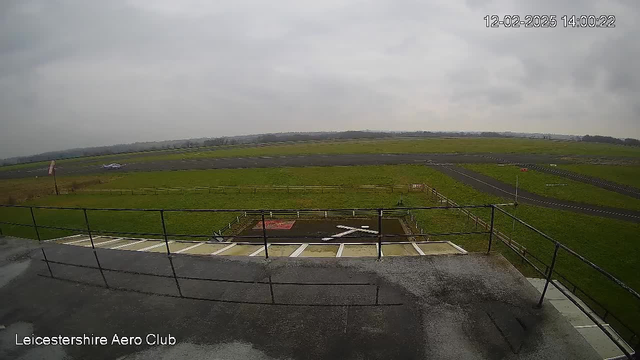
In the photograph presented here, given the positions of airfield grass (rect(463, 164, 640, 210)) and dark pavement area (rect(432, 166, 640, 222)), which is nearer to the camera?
dark pavement area (rect(432, 166, 640, 222))

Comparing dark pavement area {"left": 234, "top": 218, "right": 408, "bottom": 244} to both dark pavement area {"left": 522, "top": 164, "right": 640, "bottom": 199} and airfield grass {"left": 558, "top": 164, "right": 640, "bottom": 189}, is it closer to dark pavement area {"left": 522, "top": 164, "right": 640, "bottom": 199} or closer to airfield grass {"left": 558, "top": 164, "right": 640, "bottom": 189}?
dark pavement area {"left": 522, "top": 164, "right": 640, "bottom": 199}

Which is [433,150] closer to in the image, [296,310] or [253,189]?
[253,189]

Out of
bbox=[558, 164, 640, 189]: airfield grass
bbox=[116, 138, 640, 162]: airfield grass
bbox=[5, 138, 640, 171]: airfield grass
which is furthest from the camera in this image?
bbox=[5, 138, 640, 171]: airfield grass

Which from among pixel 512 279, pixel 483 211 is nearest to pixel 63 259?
pixel 512 279

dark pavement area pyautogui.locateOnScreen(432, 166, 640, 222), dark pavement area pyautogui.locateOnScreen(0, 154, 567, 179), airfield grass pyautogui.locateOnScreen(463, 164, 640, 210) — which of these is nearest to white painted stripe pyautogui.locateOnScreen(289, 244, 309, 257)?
dark pavement area pyautogui.locateOnScreen(432, 166, 640, 222)

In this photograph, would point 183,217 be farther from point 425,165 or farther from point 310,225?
point 425,165

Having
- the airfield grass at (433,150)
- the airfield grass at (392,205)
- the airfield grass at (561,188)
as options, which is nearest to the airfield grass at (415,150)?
Answer: the airfield grass at (433,150)

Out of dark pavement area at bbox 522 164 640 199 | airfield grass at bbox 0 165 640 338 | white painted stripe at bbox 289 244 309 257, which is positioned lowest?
airfield grass at bbox 0 165 640 338
